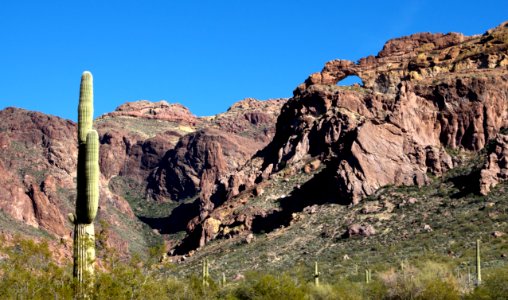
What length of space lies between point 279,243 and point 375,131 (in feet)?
50.4

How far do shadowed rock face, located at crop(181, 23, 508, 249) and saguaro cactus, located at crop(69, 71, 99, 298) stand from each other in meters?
51.4

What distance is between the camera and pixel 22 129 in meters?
137

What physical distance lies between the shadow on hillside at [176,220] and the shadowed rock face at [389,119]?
21900 millimetres

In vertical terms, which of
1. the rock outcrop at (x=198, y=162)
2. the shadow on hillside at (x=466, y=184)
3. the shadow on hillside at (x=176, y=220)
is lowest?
the shadow on hillside at (x=466, y=184)

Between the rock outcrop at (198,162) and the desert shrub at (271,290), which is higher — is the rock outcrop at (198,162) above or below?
above

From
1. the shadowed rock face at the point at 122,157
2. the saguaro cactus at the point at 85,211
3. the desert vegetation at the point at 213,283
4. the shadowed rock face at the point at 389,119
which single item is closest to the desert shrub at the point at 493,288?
the desert vegetation at the point at 213,283

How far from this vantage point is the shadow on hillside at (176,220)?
428 feet

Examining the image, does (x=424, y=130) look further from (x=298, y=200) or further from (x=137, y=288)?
(x=137, y=288)

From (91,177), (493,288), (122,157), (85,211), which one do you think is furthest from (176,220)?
(91,177)

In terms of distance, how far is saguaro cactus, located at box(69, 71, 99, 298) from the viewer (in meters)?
27.7

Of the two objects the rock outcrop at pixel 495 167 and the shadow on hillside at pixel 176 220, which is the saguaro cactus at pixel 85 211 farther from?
the shadow on hillside at pixel 176 220

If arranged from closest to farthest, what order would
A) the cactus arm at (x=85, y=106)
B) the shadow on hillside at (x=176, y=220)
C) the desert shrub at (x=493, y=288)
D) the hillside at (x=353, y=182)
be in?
1. the cactus arm at (x=85, y=106)
2. the desert shrub at (x=493, y=288)
3. the hillside at (x=353, y=182)
4. the shadow on hillside at (x=176, y=220)

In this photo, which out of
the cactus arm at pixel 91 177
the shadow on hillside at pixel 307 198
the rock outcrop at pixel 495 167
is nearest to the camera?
the cactus arm at pixel 91 177

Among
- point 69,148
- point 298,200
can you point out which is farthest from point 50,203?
point 298,200
